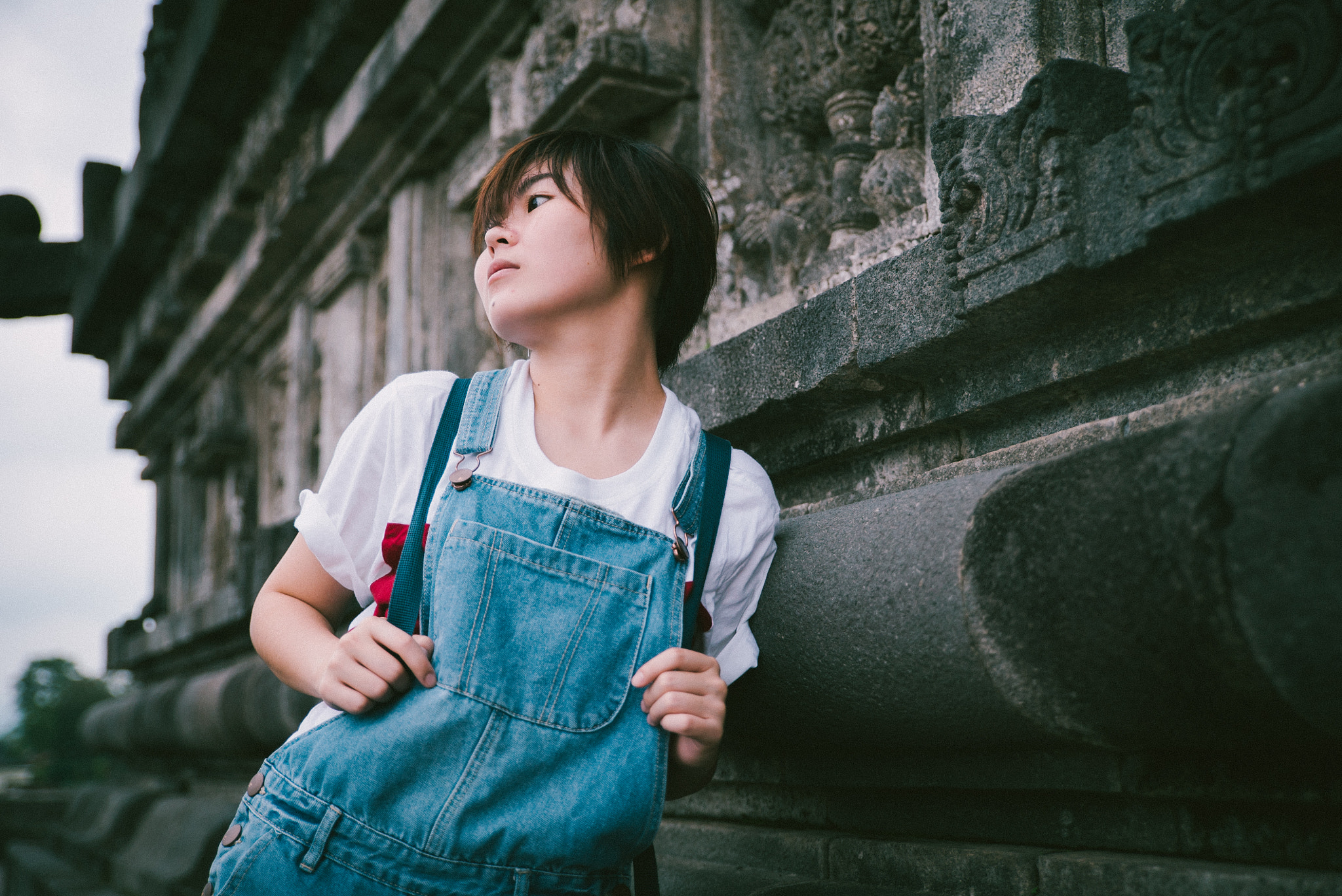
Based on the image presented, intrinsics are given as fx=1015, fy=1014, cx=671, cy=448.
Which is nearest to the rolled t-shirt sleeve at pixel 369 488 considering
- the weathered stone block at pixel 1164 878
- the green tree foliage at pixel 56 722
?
the weathered stone block at pixel 1164 878

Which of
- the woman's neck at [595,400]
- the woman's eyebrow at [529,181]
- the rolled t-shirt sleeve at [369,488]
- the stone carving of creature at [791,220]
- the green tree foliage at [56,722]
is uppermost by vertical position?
the stone carving of creature at [791,220]

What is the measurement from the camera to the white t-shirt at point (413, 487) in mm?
1269

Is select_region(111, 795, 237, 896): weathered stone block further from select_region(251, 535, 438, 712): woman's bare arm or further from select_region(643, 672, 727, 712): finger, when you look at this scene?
select_region(643, 672, 727, 712): finger

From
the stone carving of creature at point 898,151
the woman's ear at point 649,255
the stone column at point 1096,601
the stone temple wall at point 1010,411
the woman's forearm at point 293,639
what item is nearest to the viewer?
the stone column at point 1096,601

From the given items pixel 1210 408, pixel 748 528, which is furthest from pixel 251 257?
pixel 1210 408

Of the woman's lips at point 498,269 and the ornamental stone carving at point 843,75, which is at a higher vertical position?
the ornamental stone carving at point 843,75

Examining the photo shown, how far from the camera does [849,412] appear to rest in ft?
5.96

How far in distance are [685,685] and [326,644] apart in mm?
436

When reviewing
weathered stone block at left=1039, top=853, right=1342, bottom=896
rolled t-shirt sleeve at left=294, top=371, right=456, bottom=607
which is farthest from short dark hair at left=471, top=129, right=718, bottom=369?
weathered stone block at left=1039, top=853, right=1342, bottom=896

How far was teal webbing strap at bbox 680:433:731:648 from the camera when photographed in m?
1.29

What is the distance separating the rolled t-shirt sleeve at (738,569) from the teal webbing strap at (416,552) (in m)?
0.38

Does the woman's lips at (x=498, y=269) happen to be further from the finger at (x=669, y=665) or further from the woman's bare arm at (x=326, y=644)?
the finger at (x=669, y=665)

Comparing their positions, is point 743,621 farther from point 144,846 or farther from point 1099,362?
point 144,846

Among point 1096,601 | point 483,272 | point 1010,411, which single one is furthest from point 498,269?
point 1096,601
